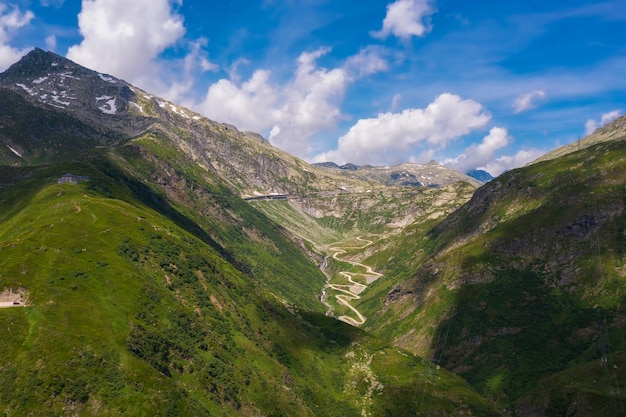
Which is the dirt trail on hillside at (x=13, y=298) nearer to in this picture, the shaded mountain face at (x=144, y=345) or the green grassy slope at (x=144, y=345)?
the shaded mountain face at (x=144, y=345)

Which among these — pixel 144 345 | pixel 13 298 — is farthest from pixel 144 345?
pixel 13 298

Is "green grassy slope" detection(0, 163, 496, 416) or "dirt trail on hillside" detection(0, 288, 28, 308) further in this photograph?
"dirt trail on hillside" detection(0, 288, 28, 308)

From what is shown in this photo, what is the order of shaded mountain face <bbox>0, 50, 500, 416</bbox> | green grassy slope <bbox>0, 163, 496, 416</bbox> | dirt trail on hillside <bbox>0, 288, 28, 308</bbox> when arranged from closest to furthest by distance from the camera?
green grassy slope <bbox>0, 163, 496, 416</bbox>, shaded mountain face <bbox>0, 50, 500, 416</bbox>, dirt trail on hillside <bbox>0, 288, 28, 308</bbox>

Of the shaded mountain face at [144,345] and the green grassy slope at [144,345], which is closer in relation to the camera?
the green grassy slope at [144,345]

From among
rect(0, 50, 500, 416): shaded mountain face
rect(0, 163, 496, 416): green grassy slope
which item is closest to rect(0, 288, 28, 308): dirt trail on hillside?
rect(0, 50, 500, 416): shaded mountain face

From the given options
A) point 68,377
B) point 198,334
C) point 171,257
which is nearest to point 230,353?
point 198,334

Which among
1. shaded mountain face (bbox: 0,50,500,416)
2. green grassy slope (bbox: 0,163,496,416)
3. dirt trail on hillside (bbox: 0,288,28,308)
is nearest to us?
green grassy slope (bbox: 0,163,496,416)

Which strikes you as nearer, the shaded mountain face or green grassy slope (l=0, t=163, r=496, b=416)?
green grassy slope (l=0, t=163, r=496, b=416)

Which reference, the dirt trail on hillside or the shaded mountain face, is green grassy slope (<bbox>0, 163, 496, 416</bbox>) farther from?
the dirt trail on hillside

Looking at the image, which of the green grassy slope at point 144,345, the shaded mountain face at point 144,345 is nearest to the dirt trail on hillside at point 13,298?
the shaded mountain face at point 144,345
